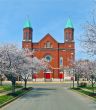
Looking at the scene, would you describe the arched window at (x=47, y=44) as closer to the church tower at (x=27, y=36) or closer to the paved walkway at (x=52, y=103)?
the church tower at (x=27, y=36)

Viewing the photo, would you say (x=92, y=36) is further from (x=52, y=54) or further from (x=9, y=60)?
(x=52, y=54)

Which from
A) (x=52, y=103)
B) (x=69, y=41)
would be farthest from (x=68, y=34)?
(x=52, y=103)

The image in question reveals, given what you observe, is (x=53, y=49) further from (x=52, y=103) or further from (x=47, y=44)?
(x=52, y=103)

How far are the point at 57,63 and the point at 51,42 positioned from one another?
8.63m

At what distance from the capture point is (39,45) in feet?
395

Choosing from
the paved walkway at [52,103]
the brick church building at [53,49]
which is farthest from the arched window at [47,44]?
the paved walkway at [52,103]

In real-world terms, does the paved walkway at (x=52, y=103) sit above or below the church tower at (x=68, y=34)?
below

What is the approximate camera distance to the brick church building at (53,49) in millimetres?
115562

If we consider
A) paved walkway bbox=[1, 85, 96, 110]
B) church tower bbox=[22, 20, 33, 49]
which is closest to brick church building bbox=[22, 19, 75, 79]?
church tower bbox=[22, 20, 33, 49]

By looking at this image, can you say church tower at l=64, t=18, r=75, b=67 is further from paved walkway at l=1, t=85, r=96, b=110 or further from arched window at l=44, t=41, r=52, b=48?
paved walkway at l=1, t=85, r=96, b=110

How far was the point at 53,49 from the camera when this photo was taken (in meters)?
119

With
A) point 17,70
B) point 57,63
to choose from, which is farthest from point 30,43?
point 17,70

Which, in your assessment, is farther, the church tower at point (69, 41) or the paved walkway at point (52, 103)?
the church tower at point (69, 41)

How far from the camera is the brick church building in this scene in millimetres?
115562
